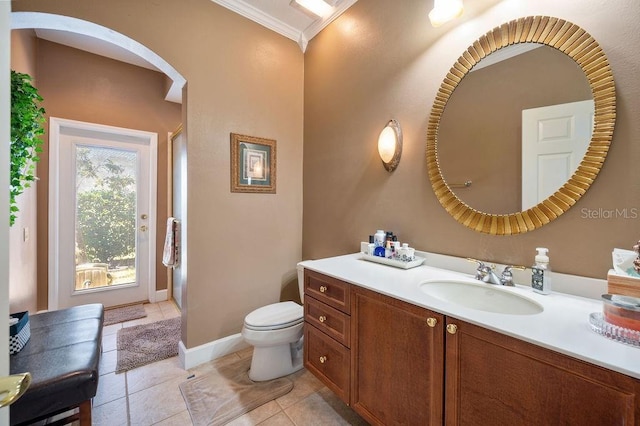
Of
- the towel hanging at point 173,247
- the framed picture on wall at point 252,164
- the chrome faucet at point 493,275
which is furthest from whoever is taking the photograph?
the towel hanging at point 173,247

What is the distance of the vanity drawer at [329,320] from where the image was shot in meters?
1.31

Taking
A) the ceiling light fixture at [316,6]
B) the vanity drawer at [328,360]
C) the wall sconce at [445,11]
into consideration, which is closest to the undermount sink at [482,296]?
the vanity drawer at [328,360]

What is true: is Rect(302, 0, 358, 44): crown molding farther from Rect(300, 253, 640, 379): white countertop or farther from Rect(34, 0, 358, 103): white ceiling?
Rect(300, 253, 640, 379): white countertop

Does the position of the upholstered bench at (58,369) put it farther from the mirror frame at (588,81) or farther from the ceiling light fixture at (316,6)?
the ceiling light fixture at (316,6)

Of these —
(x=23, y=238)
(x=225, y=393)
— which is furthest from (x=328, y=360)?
(x=23, y=238)

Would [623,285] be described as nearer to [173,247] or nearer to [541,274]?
[541,274]

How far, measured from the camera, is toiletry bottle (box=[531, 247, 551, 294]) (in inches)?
42.9

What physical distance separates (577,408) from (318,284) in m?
1.05

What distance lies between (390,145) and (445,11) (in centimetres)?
73

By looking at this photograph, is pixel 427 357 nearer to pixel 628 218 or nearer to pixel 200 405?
pixel 628 218

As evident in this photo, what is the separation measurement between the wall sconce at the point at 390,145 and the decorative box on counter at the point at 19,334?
2185 mm

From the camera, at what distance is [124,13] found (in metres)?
1.69

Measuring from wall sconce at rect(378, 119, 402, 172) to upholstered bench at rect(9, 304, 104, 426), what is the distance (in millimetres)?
1929

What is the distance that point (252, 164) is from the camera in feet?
7.34
